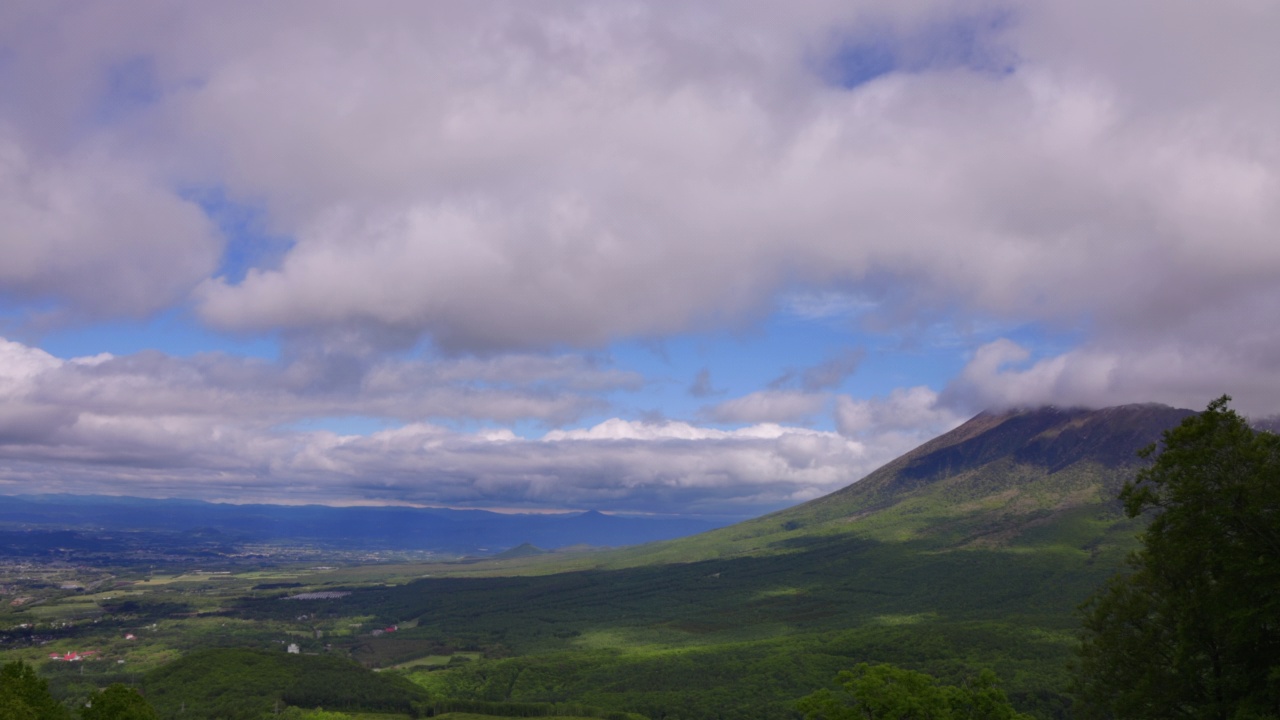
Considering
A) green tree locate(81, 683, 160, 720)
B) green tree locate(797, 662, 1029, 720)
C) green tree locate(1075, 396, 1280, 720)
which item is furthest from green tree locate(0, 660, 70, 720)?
green tree locate(1075, 396, 1280, 720)

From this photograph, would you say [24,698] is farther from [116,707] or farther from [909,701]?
[909,701]

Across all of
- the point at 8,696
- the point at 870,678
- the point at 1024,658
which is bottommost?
the point at 1024,658

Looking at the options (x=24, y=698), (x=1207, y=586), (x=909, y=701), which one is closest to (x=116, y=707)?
(x=24, y=698)

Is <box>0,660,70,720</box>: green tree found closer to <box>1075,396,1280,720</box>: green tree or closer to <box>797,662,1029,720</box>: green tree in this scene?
<box>797,662,1029,720</box>: green tree

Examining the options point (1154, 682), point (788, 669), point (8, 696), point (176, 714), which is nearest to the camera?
point (1154, 682)

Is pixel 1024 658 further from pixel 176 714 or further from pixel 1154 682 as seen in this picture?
Answer: pixel 176 714

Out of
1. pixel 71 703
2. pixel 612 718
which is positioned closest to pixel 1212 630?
pixel 612 718
